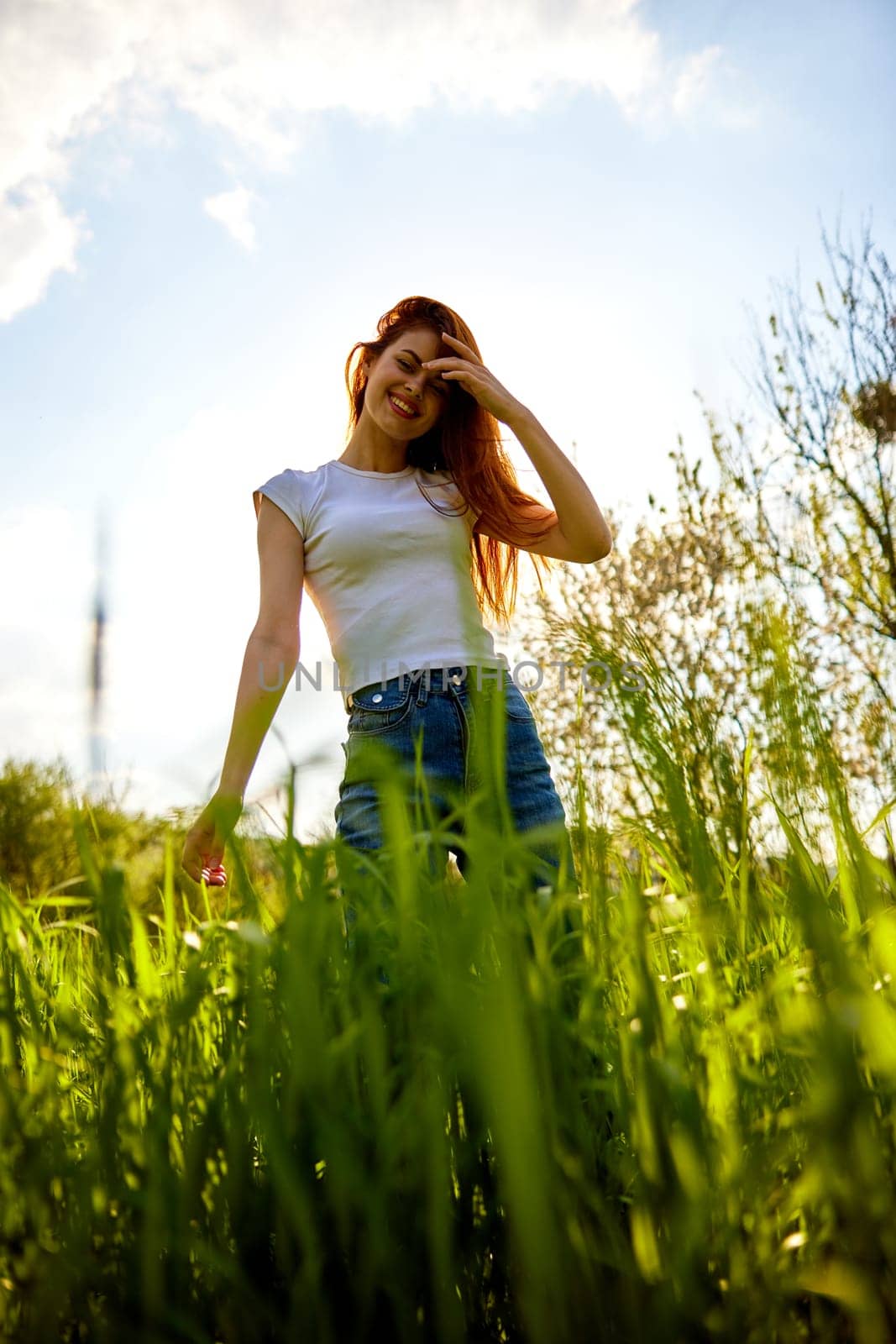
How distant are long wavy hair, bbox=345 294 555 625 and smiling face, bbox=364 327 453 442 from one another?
57 mm

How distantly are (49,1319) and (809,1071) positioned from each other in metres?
0.60

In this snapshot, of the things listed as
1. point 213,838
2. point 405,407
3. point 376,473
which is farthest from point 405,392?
point 213,838

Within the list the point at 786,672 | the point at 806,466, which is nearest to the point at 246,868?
the point at 786,672

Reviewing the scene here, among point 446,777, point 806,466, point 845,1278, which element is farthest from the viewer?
point 806,466

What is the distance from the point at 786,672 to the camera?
2.23 feet

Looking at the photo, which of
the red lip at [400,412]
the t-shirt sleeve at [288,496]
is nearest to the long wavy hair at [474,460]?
the red lip at [400,412]

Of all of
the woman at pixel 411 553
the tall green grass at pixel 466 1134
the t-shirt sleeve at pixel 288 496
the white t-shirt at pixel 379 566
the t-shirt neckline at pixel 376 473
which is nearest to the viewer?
the tall green grass at pixel 466 1134

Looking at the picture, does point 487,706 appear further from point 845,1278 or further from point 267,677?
point 267,677

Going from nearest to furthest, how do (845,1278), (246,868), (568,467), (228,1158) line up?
(845,1278) → (228,1158) → (246,868) → (568,467)

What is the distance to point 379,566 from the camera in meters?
1.99

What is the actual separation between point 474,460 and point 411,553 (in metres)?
0.36

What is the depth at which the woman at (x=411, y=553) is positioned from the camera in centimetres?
174

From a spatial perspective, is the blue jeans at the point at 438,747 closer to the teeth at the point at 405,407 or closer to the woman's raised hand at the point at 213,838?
the woman's raised hand at the point at 213,838

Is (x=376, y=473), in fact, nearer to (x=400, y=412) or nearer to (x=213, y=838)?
(x=400, y=412)
